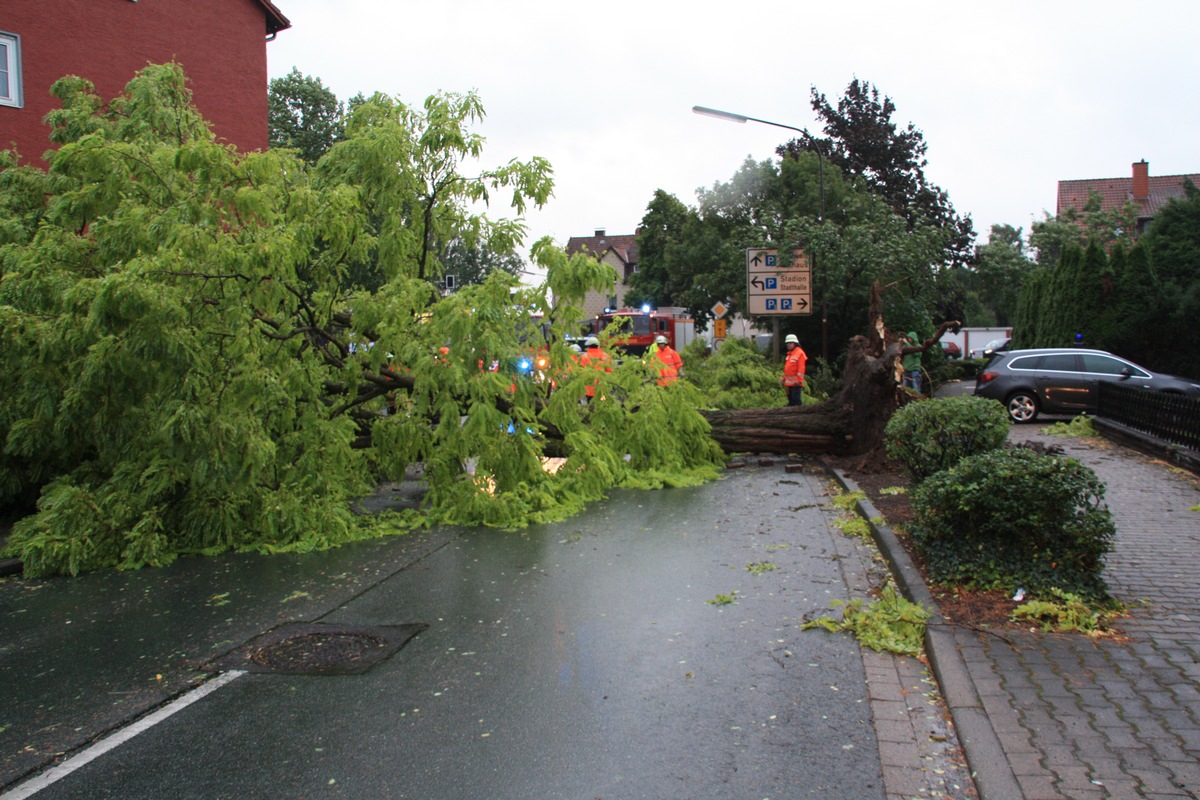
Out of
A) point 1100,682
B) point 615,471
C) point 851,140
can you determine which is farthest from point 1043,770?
point 851,140

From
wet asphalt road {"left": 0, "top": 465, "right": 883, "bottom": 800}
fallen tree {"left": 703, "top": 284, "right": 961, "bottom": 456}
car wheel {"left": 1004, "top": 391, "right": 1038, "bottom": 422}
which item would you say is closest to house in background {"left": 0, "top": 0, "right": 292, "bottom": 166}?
fallen tree {"left": 703, "top": 284, "right": 961, "bottom": 456}

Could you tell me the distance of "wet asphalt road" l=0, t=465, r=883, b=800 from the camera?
3973 mm

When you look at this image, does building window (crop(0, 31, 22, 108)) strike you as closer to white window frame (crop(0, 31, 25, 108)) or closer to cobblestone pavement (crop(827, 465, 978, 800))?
white window frame (crop(0, 31, 25, 108))

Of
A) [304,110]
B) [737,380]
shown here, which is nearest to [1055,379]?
[737,380]

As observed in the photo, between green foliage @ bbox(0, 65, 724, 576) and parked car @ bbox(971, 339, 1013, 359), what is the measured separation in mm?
30891

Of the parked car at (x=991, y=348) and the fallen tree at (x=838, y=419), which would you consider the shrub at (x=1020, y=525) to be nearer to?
the fallen tree at (x=838, y=419)

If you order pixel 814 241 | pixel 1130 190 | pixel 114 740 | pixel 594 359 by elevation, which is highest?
pixel 1130 190

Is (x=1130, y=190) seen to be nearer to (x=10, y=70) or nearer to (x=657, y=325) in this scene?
(x=657, y=325)

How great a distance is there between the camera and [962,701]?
4555 millimetres

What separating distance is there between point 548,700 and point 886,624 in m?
2.28

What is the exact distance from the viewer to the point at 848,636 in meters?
5.85

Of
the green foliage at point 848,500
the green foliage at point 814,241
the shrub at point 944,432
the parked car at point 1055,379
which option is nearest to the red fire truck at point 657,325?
the green foliage at point 814,241

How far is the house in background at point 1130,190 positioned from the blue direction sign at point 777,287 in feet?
144

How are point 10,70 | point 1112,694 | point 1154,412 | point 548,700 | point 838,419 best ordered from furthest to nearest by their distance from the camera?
point 10,70
point 1154,412
point 838,419
point 548,700
point 1112,694
